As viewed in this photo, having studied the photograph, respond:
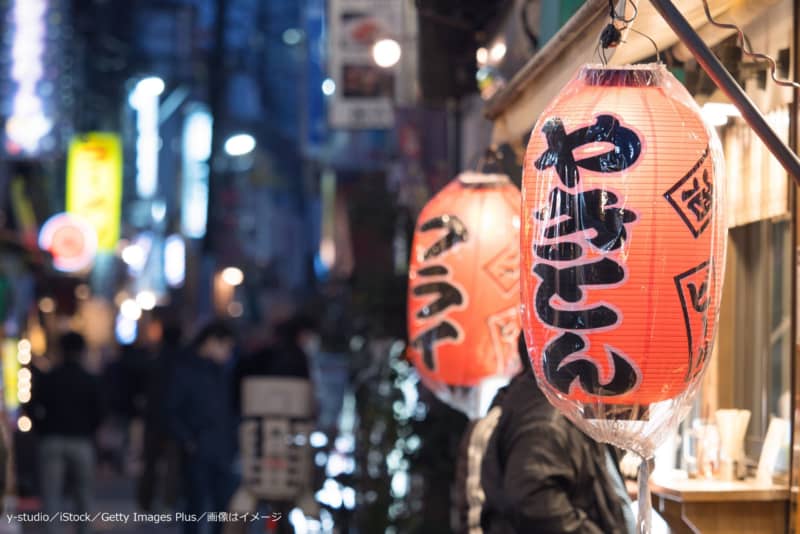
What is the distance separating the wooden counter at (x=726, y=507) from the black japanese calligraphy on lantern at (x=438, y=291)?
5.76 ft

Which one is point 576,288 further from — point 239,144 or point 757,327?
point 239,144

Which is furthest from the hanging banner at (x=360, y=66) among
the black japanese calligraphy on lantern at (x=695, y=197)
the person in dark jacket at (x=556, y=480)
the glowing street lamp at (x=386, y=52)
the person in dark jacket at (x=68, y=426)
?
the black japanese calligraphy on lantern at (x=695, y=197)

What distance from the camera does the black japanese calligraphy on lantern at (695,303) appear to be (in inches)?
164

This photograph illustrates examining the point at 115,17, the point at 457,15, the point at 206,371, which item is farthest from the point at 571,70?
the point at 115,17

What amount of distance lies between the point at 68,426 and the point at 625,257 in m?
11.3

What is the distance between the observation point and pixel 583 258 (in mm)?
4152

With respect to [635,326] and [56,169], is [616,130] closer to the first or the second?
[635,326]

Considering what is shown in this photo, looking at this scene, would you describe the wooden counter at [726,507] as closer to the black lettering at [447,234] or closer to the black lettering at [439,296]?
the black lettering at [439,296]

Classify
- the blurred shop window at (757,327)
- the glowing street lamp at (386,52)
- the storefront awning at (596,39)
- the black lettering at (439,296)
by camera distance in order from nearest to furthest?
the storefront awning at (596,39), the blurred shop window at (757,327), the black lettering at (439,296), the glowing street lamp at (386,52)

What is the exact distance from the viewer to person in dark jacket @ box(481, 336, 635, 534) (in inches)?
219

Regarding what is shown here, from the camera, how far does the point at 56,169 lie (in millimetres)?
36594

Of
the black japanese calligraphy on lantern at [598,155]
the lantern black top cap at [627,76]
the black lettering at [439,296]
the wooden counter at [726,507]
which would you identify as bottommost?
the wooden counter at [726,507]

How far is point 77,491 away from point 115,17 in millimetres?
23074

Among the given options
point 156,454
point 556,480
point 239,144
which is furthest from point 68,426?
point 239,144
